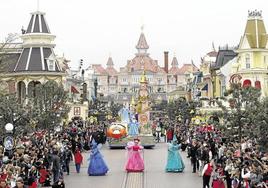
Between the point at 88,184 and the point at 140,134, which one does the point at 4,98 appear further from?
the point at 140,134

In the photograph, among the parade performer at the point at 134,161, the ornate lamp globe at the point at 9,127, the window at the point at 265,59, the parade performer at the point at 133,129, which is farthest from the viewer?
the window at the point at 265,59

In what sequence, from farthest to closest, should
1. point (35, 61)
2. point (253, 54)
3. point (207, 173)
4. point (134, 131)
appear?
point (35, 61), point (253, 54), point (134, 131), point (207, 173)

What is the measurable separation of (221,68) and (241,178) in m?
46.9

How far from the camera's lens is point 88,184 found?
83.6ft

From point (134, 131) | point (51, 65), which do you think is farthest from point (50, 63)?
point (134, 131)

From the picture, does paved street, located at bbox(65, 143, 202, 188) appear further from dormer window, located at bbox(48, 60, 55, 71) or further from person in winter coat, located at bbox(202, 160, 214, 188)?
dormer window, located at bbox(48, 60, 55, 71)

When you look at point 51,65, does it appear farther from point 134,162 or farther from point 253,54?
point 134,162

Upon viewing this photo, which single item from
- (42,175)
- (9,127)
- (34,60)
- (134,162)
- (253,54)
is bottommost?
(42,175)

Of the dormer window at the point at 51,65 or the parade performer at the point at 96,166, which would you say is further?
the dormer window at the point at 51,65

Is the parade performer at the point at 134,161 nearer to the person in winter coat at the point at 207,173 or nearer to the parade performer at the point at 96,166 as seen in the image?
the parade performer at the point at 96,166

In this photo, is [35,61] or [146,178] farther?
[35,61]

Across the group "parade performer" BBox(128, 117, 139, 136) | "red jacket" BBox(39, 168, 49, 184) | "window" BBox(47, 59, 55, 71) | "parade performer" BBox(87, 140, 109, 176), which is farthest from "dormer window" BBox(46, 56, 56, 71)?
"red jacket" BBox(39, 168, 49, 184)

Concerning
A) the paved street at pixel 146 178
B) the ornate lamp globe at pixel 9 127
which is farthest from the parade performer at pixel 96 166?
the ornate lamp globe at pixel 9 127

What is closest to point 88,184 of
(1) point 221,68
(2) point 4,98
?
(2) point 4,98
